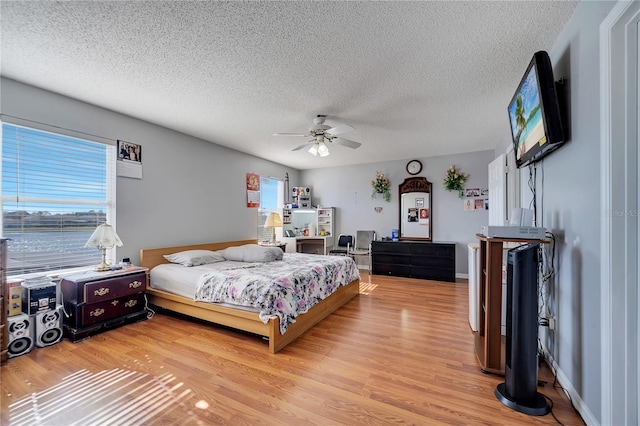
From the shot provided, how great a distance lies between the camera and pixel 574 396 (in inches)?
66.7

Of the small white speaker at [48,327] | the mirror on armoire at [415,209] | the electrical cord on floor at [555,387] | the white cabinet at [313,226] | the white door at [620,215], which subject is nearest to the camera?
the white door at [620,215]

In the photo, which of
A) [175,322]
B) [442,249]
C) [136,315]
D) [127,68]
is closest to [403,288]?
[442,249]

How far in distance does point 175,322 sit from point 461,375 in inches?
120

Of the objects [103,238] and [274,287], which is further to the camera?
[103,238]

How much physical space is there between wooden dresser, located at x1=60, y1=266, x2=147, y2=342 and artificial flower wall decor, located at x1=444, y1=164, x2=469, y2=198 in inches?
217

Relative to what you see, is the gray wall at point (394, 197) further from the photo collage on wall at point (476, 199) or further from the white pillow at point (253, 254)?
the white pillow at point (253, 254)

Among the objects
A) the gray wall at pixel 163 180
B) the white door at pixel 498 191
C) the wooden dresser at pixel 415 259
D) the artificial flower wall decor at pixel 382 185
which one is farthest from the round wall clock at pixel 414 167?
the gray wall at pixel 163 180

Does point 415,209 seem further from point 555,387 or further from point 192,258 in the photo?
point 192,258

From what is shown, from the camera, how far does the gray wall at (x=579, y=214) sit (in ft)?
4.84

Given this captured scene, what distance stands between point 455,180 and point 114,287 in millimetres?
5855

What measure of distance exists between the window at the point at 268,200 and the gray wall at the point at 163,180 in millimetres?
398

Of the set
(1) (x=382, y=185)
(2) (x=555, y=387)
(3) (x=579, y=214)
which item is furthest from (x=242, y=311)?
(1) (x=382, y=185)

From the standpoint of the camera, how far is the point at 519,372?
1.71 m

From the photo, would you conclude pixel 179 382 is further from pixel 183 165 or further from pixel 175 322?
pixel 183 165
